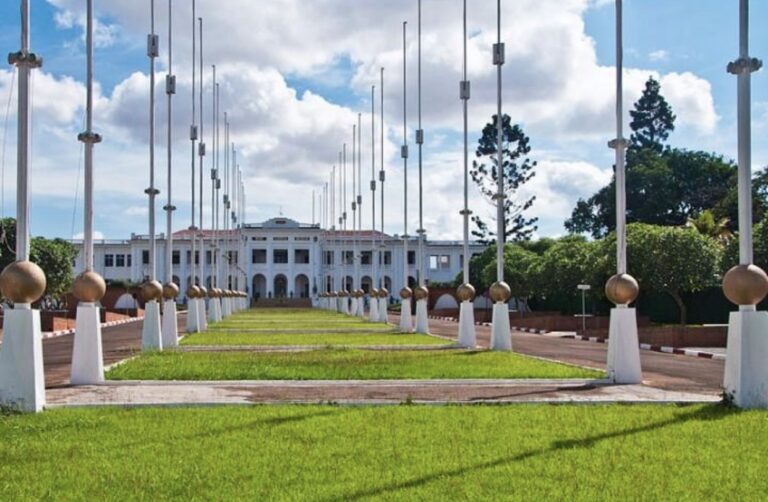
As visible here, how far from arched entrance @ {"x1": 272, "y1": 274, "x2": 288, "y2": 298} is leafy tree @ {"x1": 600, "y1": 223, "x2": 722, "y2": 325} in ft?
304

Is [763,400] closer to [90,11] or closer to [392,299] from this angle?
[90,11]

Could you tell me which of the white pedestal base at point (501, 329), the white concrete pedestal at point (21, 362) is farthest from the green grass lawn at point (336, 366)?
the white concrete pedestal at point (21, 362)

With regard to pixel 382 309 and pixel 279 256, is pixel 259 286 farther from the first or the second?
pixel 382 309

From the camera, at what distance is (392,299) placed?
118938mm

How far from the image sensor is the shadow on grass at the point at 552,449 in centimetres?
748

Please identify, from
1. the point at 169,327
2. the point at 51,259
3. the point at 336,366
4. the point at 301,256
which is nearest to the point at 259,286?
the point at 301,256

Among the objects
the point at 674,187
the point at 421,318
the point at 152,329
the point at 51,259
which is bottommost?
the point at 421,318

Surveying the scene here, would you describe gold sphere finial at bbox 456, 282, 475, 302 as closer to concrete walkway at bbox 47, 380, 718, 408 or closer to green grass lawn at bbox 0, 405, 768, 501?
concrete walkway at bbox 47, 380, 718, 408

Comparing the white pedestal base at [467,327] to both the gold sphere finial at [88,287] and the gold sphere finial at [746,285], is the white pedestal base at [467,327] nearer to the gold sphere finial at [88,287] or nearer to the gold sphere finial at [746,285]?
the gold sphere finial at [88,287]

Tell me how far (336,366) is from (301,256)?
106761 millimetres

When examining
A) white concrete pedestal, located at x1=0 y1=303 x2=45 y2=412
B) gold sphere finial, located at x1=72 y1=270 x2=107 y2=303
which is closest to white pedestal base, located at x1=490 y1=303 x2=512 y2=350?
gold sphere finial, located at x1=72 y1=270 x2=107 y2=303

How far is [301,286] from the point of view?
12712cm

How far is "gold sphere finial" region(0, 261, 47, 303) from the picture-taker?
12.1m

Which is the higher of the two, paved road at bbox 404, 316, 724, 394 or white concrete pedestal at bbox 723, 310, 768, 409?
white concrete pedestal at bbox 723, 310, 768, 409
